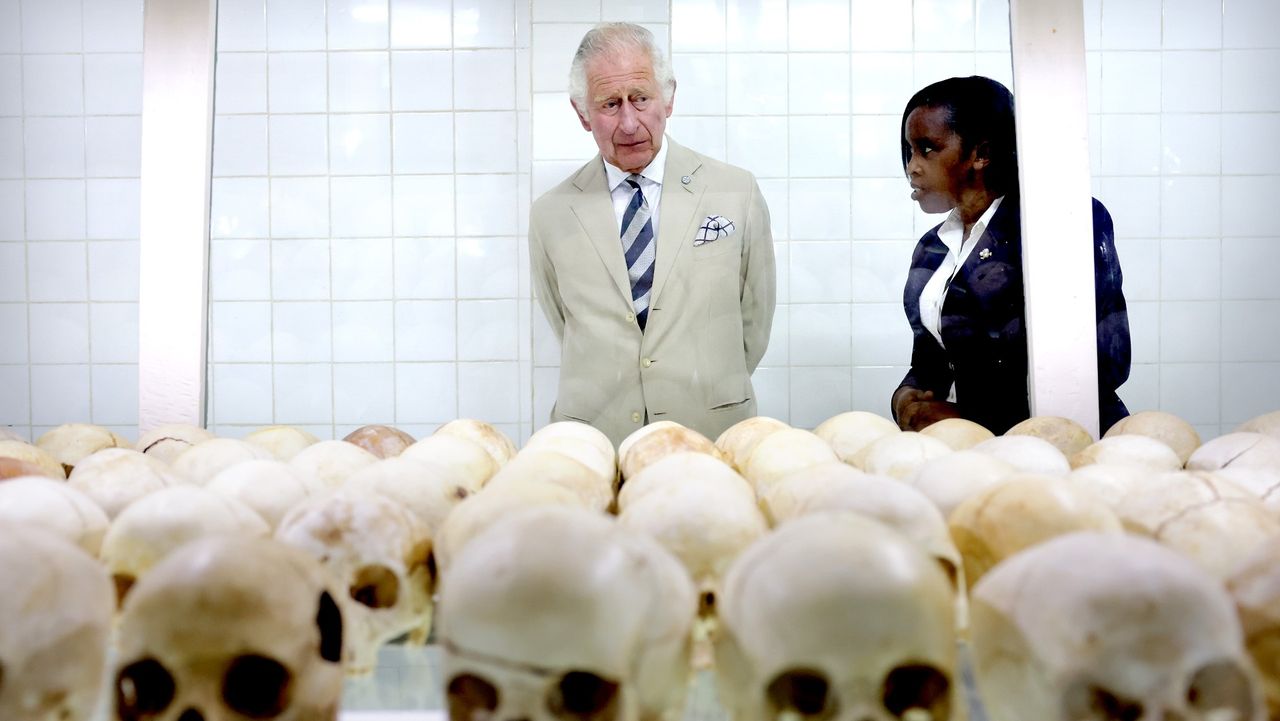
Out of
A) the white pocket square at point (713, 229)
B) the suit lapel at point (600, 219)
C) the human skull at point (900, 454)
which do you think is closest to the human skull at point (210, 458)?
the human skull at point (900, 454)

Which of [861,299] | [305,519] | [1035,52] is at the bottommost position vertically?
[305,519]

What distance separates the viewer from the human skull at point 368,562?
72 cm

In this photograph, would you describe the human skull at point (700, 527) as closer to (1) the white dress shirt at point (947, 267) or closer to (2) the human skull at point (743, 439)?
(2) the human skull at point (743, 439)

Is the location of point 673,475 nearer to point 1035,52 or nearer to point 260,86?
A: point 1035,52

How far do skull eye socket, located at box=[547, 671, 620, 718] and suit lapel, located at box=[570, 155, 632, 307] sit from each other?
1.13 metres

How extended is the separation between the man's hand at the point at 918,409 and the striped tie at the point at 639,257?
0.41 meters

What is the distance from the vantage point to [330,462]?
1.01 metres

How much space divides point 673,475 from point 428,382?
1.02 metres

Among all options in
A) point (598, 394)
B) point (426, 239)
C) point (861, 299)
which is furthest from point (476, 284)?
point (861, 299)

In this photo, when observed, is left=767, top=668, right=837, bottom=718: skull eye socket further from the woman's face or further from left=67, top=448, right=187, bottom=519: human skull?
the woman's face

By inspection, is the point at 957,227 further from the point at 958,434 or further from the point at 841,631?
the point at 841,631

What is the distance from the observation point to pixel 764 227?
5.94 ft

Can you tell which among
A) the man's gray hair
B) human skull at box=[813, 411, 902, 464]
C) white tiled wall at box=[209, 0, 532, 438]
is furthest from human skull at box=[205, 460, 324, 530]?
the man's gray hair

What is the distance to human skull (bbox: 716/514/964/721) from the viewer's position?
0.53m
